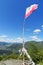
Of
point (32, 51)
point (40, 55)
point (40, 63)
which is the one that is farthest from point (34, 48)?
point (40, 63)

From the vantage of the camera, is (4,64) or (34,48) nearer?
(4,64)

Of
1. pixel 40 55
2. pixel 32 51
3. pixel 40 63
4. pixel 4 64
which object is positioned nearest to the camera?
pixel 4 64

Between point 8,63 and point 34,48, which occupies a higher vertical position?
point 34,48

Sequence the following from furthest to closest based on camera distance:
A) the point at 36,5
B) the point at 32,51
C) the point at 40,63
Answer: the point at 32,51 < the point at 40,63 < the point at 36,5

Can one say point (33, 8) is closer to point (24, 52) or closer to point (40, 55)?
point (24, 52)

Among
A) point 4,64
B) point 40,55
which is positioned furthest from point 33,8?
point 40,55

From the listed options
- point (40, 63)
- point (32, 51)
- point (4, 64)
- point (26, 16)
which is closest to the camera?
point (26, 16)

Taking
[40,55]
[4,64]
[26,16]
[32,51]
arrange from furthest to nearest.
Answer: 1. [32,51]
2. [40,55]
3. [4,64]
4. [26,16]

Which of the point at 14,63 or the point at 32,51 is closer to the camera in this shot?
the point at 14,63

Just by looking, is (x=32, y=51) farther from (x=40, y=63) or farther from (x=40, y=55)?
(x=40, y=63)
